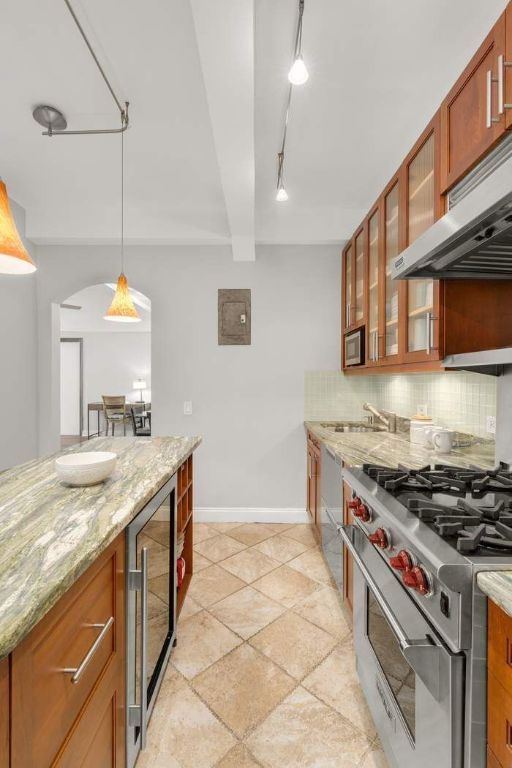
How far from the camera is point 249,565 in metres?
2.58

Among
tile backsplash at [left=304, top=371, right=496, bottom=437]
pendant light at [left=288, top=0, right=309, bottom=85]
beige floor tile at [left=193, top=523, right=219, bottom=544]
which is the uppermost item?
pendant light at [left=288, top=0, right=309, bottom=85]

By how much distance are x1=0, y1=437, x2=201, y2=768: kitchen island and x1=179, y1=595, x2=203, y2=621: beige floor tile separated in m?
0.67

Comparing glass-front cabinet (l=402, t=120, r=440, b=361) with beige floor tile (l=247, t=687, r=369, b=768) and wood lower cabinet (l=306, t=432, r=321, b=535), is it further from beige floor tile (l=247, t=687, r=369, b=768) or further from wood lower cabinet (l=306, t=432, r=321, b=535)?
beige floor tile (l=247, t=687, r=369, b=768)

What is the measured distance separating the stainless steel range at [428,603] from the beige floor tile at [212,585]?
1.00 m

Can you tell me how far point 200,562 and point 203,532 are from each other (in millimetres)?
520

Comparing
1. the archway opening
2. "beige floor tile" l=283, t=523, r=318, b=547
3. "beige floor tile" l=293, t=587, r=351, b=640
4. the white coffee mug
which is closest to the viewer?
"beige floor tile" l=293, t=587, r=351, b=640

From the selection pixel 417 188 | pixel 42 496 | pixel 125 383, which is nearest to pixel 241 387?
pixel 417 188

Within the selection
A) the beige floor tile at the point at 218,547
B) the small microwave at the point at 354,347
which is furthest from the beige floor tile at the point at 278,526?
the small microwave at the point at 354,347

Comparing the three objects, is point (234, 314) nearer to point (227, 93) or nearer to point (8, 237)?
point (227, 93)

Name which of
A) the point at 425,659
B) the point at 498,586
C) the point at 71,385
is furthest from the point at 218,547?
the point at 71,385

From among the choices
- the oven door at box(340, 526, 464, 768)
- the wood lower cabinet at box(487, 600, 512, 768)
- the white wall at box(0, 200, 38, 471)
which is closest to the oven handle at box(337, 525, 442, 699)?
the oven door at box(340, 526, 464, 768)

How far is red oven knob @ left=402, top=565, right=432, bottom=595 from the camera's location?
877 millimetres

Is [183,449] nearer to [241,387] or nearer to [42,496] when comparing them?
[42,496]

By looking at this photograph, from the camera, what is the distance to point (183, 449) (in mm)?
1906
